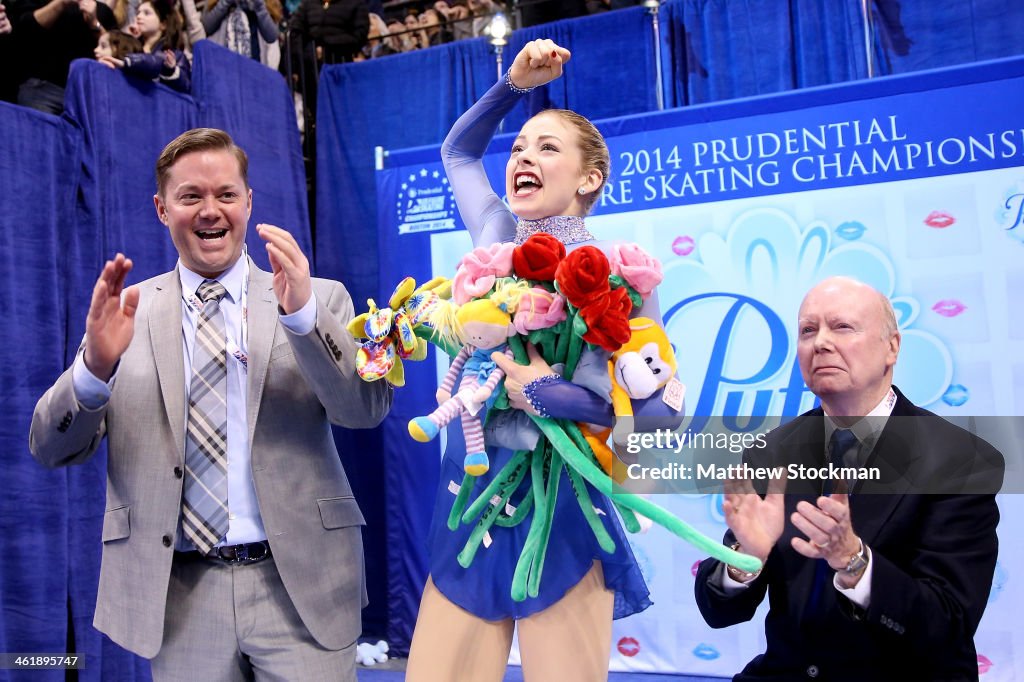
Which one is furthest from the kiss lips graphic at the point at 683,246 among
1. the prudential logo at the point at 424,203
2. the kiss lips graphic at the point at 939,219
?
the prudential logo at the point at 424,203

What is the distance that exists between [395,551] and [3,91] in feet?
9.80

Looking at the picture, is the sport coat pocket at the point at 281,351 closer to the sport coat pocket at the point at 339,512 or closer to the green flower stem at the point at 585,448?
the sport coat pocket at the point at 339,512

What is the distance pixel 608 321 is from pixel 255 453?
2.68 ft

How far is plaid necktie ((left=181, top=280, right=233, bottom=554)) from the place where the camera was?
1.96 metres

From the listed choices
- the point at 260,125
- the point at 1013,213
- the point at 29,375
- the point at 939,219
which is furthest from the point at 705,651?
the point at 260,125

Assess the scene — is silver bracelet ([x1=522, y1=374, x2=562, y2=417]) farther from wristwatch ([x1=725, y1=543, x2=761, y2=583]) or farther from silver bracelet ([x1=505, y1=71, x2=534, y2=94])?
silver bracelet ([x1=505, y1=71, x2=534, y2=94])

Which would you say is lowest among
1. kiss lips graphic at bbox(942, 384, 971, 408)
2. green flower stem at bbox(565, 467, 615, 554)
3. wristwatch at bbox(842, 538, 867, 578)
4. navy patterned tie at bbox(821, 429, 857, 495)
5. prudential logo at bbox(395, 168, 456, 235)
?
wristwatch at bbox(842, 538, 867, 578)

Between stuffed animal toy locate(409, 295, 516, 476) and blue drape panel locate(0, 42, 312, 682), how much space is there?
2.71 metres

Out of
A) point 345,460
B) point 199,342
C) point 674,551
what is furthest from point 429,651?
point 345,460

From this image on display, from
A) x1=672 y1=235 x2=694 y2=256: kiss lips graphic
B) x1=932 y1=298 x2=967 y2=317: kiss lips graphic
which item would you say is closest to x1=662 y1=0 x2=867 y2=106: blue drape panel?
x1=672 y1=235 x2=694 y2=256: kiss lips graphic

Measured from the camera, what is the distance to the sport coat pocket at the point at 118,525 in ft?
6.47

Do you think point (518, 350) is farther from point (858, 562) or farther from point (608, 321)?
point (858, 562)

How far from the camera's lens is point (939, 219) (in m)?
3.65

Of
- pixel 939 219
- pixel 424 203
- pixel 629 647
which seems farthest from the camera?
pixel 424 203
